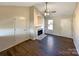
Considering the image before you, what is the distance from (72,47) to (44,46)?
103 centimetres

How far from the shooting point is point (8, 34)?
3.94 m

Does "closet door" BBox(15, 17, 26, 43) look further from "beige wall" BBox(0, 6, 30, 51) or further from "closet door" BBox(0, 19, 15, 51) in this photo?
"closet door" BBox(0, 19, 15, 51)

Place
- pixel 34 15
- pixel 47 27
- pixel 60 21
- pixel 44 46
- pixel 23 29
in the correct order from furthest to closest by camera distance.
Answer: pixel 34 15, pixel 23 29, pixel 60 21, pixel 44 46, pixel 47 27

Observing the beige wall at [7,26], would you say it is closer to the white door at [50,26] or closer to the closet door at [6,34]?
the closet door at [6,34]

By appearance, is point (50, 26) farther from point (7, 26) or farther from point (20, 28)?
point (20, 28)

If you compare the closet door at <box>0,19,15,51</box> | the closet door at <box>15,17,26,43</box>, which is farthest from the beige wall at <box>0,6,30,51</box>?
the closet door at <box>15,17,26,43</box>

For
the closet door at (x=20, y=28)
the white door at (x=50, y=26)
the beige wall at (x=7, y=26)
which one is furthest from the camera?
the closet door at (x=20, y=28)

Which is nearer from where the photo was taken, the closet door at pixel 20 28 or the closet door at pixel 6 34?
the closet door at pixel 6 34

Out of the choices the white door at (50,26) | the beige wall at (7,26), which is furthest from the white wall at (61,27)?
the beige wall at (7,26)

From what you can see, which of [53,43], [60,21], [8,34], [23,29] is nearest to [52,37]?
[53,43]

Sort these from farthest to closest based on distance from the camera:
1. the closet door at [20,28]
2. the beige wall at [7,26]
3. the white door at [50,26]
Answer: the closet door at [20,28], the beige wall at [7,26], the white door at [50,26]

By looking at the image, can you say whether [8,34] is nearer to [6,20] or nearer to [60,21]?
[6,20]

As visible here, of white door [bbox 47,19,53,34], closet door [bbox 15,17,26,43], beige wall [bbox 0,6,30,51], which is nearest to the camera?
white door [bbox 47,19,53,34]

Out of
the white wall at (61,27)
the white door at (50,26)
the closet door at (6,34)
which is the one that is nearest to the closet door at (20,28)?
the closet door at (6,34)
